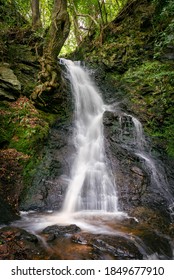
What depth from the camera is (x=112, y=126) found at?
852 cm

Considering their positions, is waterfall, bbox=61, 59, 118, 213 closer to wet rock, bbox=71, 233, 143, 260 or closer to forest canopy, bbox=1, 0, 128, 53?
wet rock, bbox=71, 233, 143, 260

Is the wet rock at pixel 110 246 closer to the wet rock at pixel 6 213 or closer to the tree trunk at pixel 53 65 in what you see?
the wet rock at pixel 6 213

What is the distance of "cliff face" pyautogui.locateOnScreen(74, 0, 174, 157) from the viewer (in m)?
8.79

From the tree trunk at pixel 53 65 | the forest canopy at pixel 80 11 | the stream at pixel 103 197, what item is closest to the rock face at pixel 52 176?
the stream at pixel 103 197

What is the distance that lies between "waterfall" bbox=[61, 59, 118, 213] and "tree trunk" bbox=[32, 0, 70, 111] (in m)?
1.18

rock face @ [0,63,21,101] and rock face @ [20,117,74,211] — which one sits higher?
rock face @ [0,63,21,101]

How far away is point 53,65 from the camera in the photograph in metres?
8.84

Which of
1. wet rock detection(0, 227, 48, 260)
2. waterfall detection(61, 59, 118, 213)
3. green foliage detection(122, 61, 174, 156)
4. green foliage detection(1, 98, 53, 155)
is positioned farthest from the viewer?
green foliage detection(122, 61, 174, 156)

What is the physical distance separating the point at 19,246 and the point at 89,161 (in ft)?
13.2

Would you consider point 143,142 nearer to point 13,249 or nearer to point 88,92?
point 88,92

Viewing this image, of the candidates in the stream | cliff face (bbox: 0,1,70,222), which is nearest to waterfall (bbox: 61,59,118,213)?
the stream

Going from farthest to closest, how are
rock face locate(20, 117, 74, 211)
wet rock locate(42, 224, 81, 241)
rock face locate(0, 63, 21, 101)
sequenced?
rock face locate(0, 63, 21, 101), rock face locate(20, 117, 74, 211), wet rock locate(42, 224, 81, 241)

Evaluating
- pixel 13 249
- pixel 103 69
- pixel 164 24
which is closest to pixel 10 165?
pixel 13 249

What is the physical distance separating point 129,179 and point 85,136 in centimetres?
238
